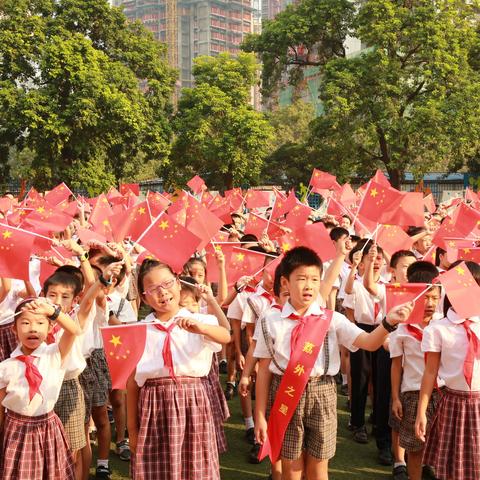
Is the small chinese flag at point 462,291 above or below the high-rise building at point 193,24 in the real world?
below

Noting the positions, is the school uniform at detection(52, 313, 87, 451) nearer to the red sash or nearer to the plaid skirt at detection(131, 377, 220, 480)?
the plaid skirt at detection(131, 377, 220, 480)

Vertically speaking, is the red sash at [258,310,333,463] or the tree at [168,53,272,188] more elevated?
the tree at [168,53,272,188]

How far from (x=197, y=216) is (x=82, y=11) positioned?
19.1m

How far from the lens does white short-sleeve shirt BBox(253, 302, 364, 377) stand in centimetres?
321

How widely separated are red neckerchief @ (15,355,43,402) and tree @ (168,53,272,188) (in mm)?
21774

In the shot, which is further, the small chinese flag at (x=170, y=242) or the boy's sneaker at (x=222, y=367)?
the boy's sneaker at (x=222, y=367)

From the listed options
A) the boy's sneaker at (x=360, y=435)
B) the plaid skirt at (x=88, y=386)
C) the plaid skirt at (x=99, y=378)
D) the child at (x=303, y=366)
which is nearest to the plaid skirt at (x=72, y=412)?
the plaid skirt at (x=88, y=386)

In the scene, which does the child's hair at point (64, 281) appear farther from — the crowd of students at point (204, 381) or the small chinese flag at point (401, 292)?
the small chinese flag at point (401, 292)

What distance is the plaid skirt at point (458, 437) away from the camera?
10.6 feet

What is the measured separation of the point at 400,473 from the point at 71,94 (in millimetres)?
18474

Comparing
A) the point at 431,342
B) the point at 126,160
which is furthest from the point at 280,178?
the point at 431,342

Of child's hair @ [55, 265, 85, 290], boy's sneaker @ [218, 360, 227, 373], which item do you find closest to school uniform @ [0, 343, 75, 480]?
child's hair @ [55, 265, 85, 290]

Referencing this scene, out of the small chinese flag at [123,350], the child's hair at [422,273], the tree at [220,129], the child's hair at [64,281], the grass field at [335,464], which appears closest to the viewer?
the small chinese flag at [123,350]

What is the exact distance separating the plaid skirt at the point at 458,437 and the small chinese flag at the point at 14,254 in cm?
263
